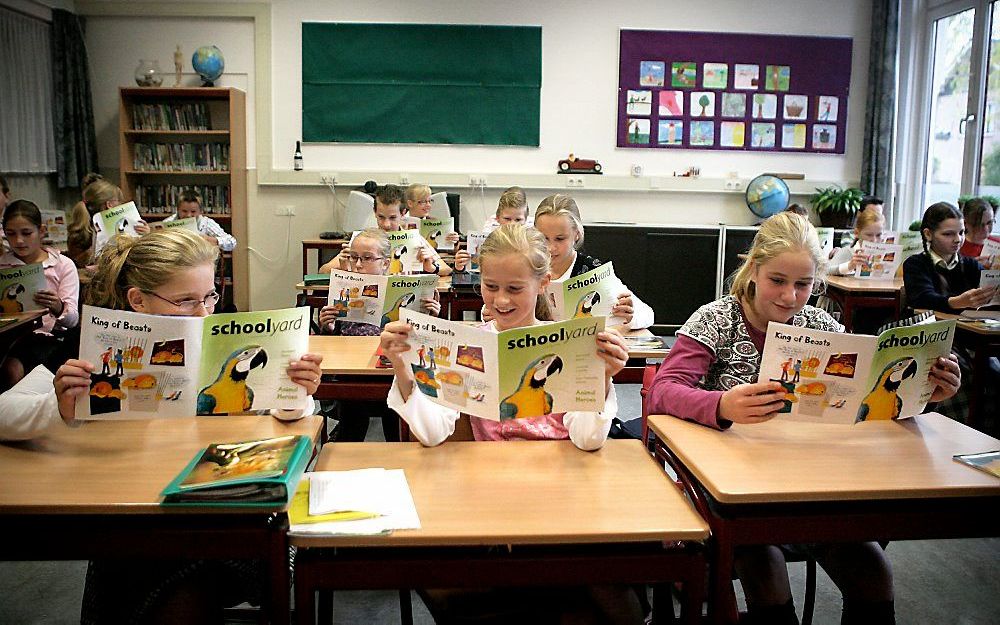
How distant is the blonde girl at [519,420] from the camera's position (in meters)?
1.62

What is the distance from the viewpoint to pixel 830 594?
2502mm

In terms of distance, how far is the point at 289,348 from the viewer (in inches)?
69.7

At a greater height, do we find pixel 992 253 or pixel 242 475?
pixel 992 253

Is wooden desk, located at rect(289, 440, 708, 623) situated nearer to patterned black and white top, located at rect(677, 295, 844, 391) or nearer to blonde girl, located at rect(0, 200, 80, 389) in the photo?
patterned black and white top, located at rect(677, 295, 844, 391)

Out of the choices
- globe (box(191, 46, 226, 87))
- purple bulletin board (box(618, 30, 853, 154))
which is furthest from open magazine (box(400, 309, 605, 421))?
globe (box(191, 46, 226, 87))

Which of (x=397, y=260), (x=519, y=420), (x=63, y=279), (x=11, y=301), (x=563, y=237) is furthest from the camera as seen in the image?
(x=397, y=260)

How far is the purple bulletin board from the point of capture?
23.4 ft

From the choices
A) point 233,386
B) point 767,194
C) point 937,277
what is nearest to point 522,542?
point 233,386

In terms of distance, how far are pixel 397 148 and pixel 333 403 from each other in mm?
4276

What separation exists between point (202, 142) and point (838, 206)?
5.68 meters

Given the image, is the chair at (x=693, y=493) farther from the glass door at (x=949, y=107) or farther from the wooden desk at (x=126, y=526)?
the glass door at (x=949, y=107)

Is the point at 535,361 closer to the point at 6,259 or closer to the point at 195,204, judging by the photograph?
the point at 6,259

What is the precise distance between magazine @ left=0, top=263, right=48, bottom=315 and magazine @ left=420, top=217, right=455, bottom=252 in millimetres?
2388

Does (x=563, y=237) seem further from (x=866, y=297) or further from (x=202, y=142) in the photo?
(x=202, y=142)
